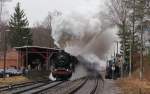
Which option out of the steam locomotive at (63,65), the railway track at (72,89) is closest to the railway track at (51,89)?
the railway track at (72,89)

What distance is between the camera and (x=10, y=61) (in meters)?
113

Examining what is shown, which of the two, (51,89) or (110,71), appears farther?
(110,71)

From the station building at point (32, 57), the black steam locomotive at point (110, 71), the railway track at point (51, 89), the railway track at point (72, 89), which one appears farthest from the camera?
the station building at point (32, 57)

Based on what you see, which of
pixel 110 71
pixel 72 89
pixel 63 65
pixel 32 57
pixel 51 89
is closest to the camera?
pixel 51 89

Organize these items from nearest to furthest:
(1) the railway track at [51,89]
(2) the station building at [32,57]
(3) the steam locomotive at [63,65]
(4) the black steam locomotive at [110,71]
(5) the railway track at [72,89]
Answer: (1) the railway track at [51,89] → (5) the railway track at [72,89] → (3) the steam locomotive at [63,65] → (4) the black steam locomotive at [110,71] → (2) the station building at [32,57]

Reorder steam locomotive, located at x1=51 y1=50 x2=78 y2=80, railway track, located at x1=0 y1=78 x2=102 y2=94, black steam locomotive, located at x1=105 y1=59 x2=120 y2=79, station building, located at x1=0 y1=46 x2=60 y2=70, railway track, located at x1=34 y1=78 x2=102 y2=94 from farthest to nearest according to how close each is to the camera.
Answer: station building, located at x1=0 y1=46 x2=60 y2=70
black steam locomotive, located at x1=105 y1=59 x2=120 y2=79
steam locomotive, located at x1=51 y1=50 x2=78 y2=80
railway track, located at x1=34 y1=78 x2=102 y2=94
railway track, located at x1=0 y1=78 x2=102 y2=94

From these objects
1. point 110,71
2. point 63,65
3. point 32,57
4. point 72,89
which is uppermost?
point 32,57

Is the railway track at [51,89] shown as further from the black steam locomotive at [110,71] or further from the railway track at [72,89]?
the black steam locomotive at [110,71]

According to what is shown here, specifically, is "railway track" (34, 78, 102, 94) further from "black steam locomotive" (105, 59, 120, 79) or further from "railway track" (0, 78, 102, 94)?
"black steam locomotive" (105, 59, 120, 79)

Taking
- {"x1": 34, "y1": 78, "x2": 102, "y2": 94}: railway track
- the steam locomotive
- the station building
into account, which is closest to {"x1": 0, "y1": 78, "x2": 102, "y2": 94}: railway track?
{"x1": 34, "y1": 78, "x2": 102, "y2": 94}: railway track

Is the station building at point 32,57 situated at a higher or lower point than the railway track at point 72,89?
higher

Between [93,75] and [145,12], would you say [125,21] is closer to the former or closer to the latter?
[93,75]

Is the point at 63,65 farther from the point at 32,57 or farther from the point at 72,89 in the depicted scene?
the point at 32,57

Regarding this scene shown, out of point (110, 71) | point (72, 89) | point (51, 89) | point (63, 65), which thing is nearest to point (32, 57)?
point (110, 71)
